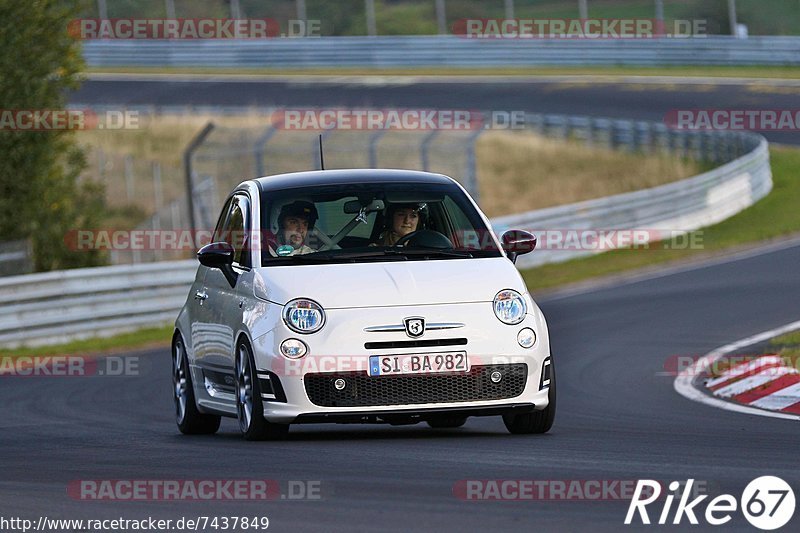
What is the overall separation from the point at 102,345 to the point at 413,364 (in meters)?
11.5

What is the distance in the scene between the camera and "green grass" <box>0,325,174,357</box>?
1964 cm

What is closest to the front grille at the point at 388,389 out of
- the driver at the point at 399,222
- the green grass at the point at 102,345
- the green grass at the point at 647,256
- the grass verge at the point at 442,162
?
the driver at the point at 399,222

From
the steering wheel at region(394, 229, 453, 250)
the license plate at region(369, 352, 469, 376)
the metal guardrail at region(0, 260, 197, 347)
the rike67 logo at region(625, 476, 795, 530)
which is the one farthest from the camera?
the metal guardrail at region(0, 260, 197, 347)

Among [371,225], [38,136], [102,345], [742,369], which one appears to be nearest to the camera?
[371,225]

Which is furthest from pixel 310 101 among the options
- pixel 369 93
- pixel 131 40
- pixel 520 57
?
pixel 131 40

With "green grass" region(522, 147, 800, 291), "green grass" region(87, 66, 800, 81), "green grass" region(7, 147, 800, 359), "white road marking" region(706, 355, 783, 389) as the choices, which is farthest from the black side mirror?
"green grass" region(87, 66, 800, 81)

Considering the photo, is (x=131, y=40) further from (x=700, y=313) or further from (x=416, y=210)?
(x=416, y=210)

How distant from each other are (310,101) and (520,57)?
7988 mm

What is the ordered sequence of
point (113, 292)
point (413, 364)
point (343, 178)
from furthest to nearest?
point (113, 292) < point (343, 178) < point (413, 364)

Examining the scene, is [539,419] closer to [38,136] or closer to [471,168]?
[38,136]

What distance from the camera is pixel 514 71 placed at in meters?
50.7

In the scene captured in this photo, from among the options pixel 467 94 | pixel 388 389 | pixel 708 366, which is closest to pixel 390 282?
pixel 388 389

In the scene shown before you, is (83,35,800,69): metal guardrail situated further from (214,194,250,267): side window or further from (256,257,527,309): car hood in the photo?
(256,257,527,309): car hood

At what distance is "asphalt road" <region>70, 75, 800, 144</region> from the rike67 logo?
1279 inches
